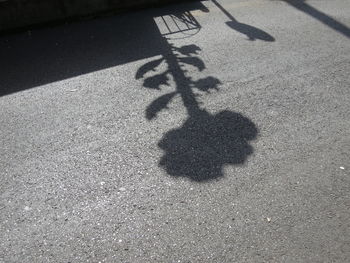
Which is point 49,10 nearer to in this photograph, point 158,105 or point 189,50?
point 189,50

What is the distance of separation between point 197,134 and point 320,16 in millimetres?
5367

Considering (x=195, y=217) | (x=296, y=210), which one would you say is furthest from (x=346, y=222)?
(x=195, y=217)

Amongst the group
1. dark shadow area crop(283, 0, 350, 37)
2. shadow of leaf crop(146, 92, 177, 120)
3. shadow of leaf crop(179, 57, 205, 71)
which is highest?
dark shadow area crop(283, 0, 350, 37)

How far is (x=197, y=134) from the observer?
466cm

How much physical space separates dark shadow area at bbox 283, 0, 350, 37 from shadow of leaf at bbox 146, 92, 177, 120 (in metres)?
4.39

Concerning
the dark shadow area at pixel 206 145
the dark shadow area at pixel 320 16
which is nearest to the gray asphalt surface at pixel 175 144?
the dark shadow area at pixel 206 145

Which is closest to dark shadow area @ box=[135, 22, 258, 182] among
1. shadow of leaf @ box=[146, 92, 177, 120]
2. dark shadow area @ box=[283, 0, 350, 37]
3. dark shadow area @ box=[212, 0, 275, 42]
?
shadow of leaf @ box=[146, 92, 177, 120]

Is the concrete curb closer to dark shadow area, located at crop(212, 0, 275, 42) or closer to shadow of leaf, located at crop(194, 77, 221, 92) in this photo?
dark shadow area, located at crop(212, 0, 275, 42)

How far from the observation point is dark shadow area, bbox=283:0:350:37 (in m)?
7.52

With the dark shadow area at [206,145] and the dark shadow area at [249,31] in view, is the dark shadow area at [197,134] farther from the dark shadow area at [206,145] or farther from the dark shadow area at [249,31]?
the dark shadow area at [249,31]

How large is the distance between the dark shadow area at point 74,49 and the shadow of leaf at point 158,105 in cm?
138

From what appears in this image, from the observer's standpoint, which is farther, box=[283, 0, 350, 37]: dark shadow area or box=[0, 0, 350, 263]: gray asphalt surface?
box=[283, 0, 350, 37]: dark shadow area

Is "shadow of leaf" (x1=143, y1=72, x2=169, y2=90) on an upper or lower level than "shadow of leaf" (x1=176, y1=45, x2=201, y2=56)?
lower

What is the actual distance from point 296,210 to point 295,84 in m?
2.65
